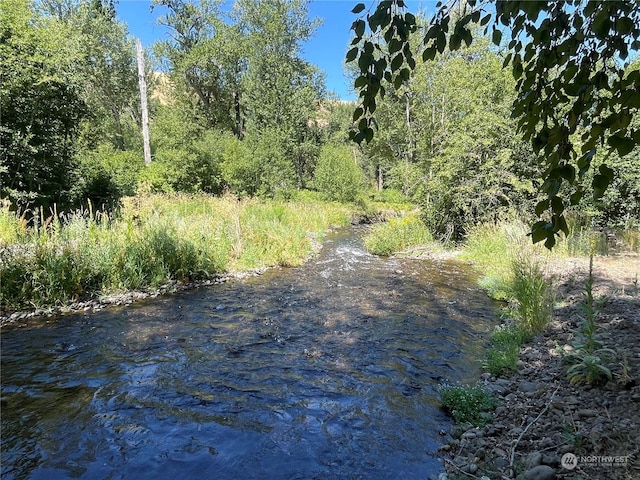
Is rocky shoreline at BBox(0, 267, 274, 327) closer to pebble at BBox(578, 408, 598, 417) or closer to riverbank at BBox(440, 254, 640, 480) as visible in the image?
riverbank at BBox(440, 254, 640, 480)

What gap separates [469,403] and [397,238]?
403 inches

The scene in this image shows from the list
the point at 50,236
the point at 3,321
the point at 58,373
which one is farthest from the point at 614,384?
the point at 50,236

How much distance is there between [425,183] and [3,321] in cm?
1284

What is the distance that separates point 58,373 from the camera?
4.95 m

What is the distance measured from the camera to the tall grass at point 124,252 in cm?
716

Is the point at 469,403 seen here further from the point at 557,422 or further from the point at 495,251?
the point at 495,251

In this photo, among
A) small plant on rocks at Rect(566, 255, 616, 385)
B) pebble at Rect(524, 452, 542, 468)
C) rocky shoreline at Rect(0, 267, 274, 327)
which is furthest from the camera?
rocky shoreline at Rect(0, 267, 274, 327)

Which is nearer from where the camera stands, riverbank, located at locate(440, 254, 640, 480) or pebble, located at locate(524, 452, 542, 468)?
riverbank, located at locate(440, 254, 640, 480)

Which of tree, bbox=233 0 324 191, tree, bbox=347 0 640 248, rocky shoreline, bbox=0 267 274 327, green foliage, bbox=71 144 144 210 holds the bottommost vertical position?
rocky shoreline, bbox=0 267 274 327

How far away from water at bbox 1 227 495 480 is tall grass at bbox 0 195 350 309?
86 centimetres

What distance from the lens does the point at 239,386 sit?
4770 mm

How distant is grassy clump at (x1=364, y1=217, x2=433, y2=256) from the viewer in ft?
44.7

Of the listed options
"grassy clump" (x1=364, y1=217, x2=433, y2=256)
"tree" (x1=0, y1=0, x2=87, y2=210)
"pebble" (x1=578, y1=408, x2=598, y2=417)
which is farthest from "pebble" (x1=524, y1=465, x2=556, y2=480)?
"tree" (x1=0, y1=0, x2=87, y2=210)

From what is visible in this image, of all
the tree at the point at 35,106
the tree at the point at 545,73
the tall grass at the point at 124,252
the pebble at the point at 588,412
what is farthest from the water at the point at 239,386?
the tree at the point at 35,106
